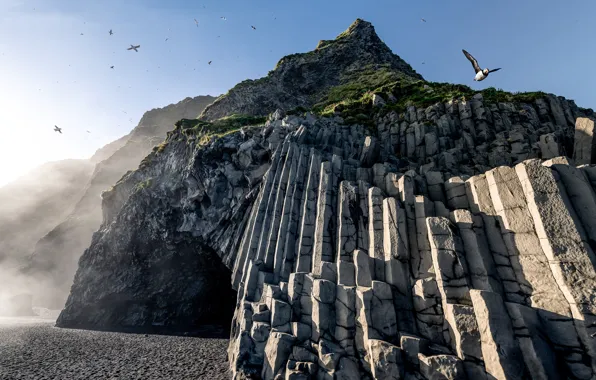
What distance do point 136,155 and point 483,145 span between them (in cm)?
13444

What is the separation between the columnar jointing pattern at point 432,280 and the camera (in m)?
8.99

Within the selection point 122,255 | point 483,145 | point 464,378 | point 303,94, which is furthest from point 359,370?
point 303,94

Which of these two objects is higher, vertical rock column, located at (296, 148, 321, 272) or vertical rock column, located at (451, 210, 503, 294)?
vertical rock column, located at (296, 148, 321, 272)

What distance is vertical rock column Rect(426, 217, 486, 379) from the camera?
30.7 feet

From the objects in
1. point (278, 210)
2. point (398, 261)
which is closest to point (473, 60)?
point (398, 261)

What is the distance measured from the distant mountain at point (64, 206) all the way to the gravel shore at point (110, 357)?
58402mm

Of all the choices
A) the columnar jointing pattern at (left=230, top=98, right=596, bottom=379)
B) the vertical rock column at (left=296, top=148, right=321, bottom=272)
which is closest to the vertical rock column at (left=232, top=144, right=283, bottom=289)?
the columnar jointing pattern at (left=230, top=98, right=596, bottom=379)

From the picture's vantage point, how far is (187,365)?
21172mm

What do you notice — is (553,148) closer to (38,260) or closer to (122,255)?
(122,255)

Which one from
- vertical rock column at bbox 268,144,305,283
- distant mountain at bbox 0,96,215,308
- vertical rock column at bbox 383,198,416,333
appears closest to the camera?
vertical rock column at bbox 383,198,416,333

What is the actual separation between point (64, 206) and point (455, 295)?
172365 mm

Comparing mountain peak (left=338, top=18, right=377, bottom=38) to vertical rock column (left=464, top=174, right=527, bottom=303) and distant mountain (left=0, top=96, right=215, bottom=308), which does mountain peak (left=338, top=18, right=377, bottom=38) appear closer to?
vertical rock column (left=464, top=174, right=527, bottom=303)

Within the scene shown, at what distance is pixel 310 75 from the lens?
69.8 m

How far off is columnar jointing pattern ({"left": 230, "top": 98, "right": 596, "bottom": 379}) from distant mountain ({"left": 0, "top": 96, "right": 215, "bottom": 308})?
93.8m
